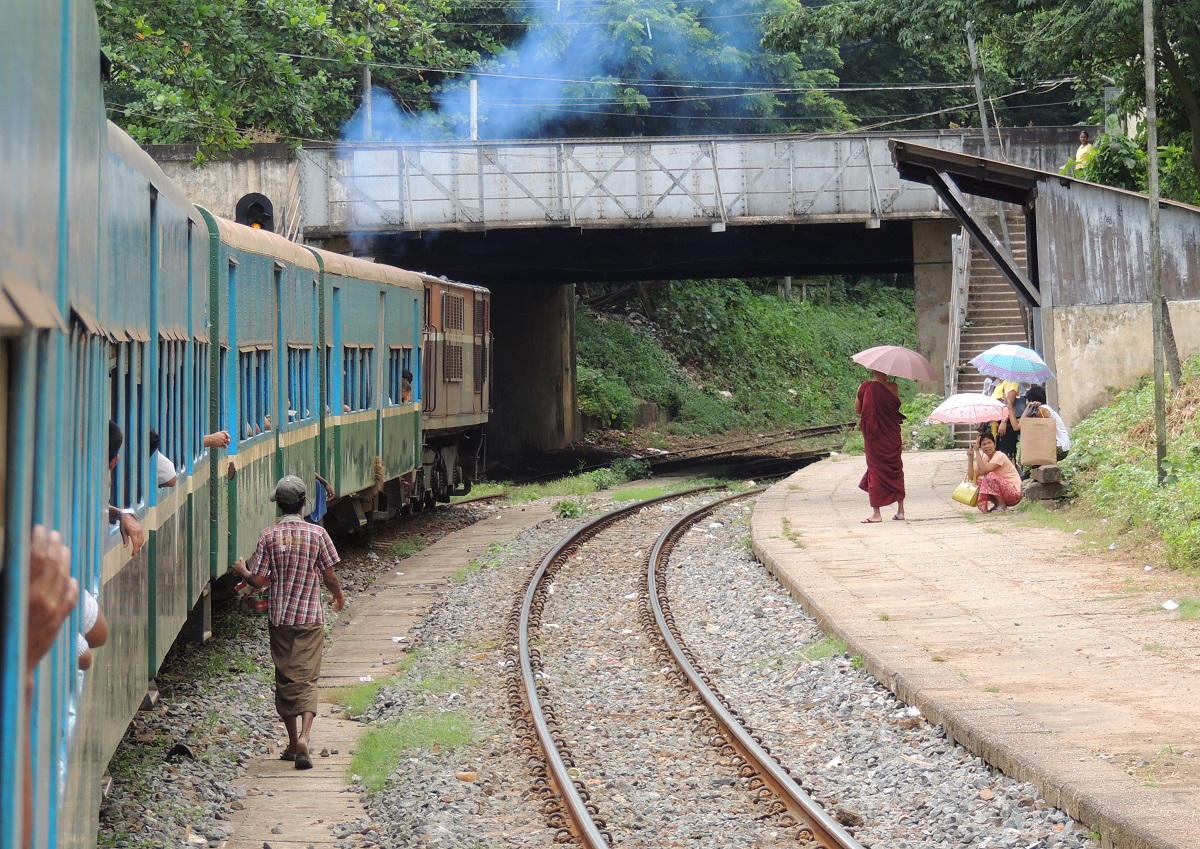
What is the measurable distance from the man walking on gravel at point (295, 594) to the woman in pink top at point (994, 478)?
377 inches

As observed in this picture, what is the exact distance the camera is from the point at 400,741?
8.14 metres

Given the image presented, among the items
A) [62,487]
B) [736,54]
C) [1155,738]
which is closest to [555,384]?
[736,54]

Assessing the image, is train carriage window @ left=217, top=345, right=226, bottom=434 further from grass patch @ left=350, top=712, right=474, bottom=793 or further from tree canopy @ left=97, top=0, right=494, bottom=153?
tree canopy @ left=97, top=0, right=494, bottom=153

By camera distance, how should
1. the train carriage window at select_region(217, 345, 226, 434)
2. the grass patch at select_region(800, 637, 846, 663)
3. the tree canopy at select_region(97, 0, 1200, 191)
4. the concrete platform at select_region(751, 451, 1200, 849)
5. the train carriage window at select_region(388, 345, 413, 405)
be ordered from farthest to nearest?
1. the tree canopy at select_region(97, 0, 1200, 191)
2. the train carriage window at select_region(388, 345, 413, 405)
3. the grass patch at select_region(800, 637, 846, 663)
4. the train carriage window at select_region(217, 345, 226, 434)
5. the concrete platform at select_region(751, 451, 1200, 849)

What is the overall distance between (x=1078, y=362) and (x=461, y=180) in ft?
42.9

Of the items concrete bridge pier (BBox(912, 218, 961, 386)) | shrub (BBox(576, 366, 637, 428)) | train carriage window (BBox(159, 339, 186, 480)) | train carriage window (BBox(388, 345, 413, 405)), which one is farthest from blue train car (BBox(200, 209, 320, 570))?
shrub (BBox(576, 366, 637, 428))

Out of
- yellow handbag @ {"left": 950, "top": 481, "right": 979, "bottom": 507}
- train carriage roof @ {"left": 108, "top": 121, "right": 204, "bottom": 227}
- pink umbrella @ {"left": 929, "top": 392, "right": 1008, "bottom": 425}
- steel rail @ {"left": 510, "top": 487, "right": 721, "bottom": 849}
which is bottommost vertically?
steel rail @ {"left": 510, "top": 487, "right": 721, "bottom": 849}

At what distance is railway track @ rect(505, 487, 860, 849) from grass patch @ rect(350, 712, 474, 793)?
1.26ft

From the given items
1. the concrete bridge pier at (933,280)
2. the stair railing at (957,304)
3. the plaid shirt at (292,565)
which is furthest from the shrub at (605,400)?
the plaid shirt at (292,565)

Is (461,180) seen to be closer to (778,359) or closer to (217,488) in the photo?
(217,488)

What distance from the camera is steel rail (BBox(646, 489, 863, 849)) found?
6207mm

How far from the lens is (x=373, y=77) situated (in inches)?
1566

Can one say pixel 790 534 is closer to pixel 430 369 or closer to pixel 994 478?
pixel 994 478

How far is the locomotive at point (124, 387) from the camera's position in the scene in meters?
2.26
